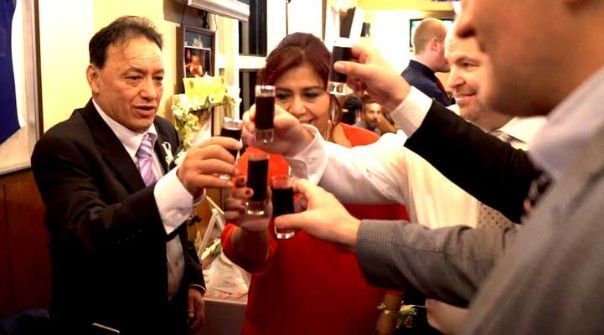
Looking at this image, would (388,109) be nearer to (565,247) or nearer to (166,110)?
(565,247)

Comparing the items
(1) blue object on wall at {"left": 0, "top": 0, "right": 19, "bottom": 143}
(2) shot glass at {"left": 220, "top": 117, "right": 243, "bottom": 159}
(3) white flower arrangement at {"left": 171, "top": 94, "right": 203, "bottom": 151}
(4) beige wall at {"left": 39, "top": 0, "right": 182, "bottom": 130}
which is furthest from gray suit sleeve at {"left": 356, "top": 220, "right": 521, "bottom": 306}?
(3) white flower arrangement at {"left": 171, "top": 94, "right": 203, "bottom": 151}

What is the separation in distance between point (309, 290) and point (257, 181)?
377mm

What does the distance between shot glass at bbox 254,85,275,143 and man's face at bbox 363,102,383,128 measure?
3.27 m

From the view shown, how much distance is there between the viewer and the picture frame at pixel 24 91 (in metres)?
2.24

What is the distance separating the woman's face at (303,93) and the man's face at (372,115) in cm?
284

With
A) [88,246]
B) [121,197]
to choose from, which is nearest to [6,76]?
[121,197]

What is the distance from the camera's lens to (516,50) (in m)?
0.65

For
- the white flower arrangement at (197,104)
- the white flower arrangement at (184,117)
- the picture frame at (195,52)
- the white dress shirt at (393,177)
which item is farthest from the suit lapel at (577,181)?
the picture frame at (195,52)

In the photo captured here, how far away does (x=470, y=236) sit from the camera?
1285 millimetres

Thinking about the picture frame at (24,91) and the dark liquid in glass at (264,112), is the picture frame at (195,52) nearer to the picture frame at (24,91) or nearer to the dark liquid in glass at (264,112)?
the picture frame at (24,91)

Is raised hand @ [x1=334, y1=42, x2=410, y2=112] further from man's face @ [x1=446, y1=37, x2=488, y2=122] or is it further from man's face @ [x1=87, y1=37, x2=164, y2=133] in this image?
man's face @ [x1=87, y1=37, x2=164, y2=133]

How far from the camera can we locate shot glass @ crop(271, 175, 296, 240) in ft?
5.55

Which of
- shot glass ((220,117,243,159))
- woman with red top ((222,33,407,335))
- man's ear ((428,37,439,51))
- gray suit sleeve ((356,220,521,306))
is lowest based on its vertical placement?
woman with red top ((222,33,407,335))

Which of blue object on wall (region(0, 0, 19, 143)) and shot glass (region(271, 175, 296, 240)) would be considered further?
blue object on wall (region(0, 0, 19, 143))
